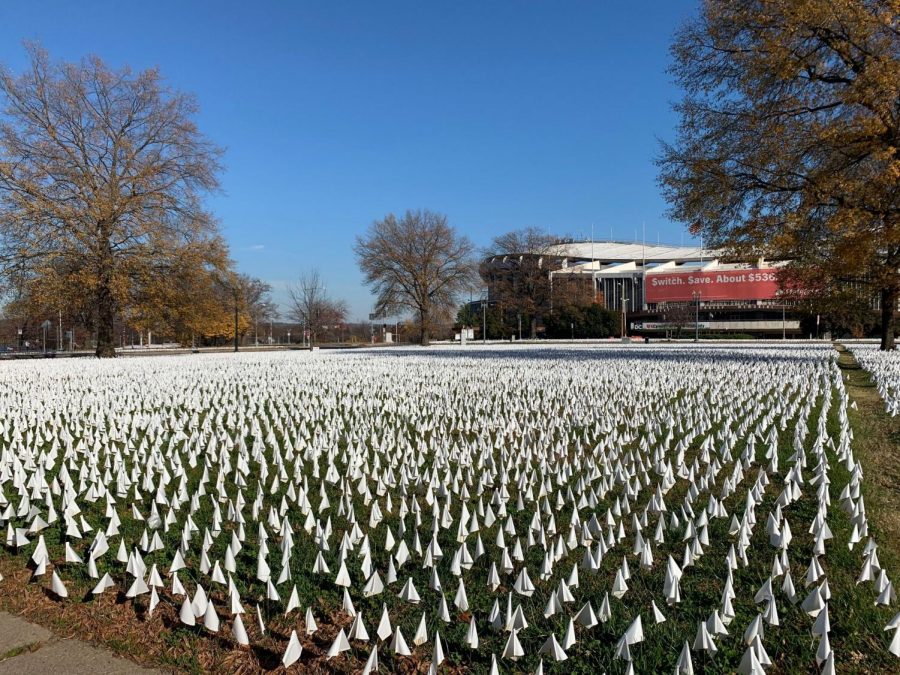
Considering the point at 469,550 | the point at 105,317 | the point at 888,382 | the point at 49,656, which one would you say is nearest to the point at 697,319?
the point at 888,382

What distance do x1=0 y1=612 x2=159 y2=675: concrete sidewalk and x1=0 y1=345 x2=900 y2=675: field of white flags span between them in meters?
0.11

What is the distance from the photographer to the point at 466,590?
Answer: 3191mm

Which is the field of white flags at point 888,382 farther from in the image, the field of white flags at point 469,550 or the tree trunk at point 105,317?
the tree trunk at point 105,317

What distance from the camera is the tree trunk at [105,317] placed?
24984 millimetres

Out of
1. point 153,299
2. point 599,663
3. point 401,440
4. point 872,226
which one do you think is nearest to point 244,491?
point 401,440

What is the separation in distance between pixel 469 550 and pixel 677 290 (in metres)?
99.9

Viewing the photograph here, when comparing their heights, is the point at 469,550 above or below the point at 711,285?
below

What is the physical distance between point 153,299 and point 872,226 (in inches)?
1085

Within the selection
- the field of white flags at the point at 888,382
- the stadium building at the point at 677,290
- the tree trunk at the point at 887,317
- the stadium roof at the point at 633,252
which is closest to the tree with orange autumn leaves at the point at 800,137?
the field of white flags at the point at 888,382

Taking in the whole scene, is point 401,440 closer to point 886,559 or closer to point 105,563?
point 105,563

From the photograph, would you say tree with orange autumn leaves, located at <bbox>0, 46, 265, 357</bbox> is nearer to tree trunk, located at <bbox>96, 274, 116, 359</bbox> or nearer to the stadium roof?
tree trunk, located at <bbox>96, 274, 116, 359</bbox>

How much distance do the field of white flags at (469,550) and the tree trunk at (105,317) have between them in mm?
20102

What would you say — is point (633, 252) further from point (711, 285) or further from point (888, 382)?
point (888, 382)

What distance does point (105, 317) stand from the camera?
85.5 ft
